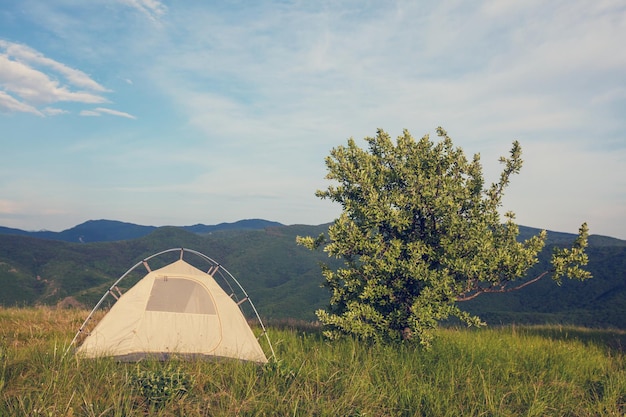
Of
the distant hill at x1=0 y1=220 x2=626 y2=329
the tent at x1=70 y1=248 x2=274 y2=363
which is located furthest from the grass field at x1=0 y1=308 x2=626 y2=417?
the distant hill at x1=0 y1=220 x2=626 y2=329

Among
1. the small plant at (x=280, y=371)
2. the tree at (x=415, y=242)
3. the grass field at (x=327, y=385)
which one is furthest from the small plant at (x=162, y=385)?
the tree at (x=415, y=242)

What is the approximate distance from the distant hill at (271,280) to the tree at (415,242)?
178ft

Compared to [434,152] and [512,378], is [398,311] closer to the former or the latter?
[512,378]

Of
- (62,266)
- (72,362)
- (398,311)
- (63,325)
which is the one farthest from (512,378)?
(62,266)

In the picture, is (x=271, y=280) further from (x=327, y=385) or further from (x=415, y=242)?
(x=327, y=385)

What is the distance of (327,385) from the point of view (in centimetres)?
888

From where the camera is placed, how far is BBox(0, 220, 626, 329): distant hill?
89000 millimetres

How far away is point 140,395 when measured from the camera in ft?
26.0

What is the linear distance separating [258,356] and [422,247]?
16.4 ft

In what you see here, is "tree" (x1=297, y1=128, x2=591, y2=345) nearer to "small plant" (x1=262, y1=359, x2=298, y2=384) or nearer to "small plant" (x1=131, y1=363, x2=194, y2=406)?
"small plant" (x1=262, y1=359, x2=298, y2=384)

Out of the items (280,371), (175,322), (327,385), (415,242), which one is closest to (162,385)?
(280,371)

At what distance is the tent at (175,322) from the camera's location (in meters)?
11.4

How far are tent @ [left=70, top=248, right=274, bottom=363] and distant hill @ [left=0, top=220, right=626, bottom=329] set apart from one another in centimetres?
5889

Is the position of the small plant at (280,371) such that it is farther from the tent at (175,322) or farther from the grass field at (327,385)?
the tent at (175,322)
